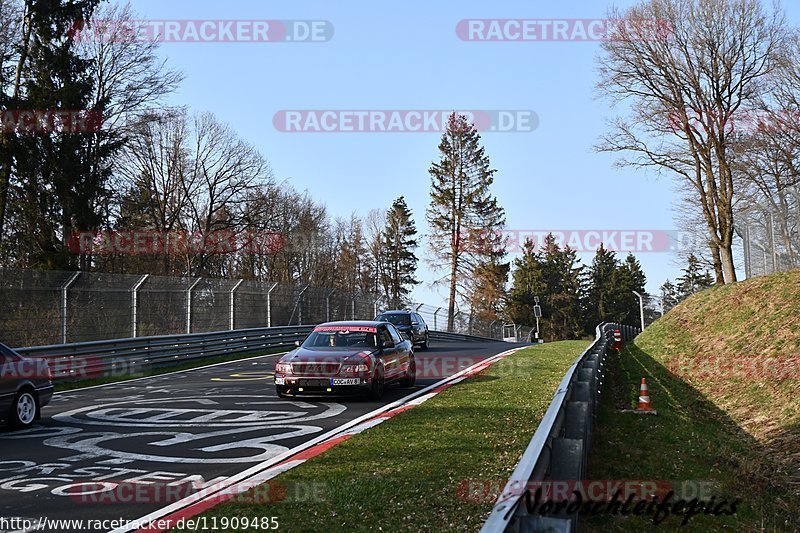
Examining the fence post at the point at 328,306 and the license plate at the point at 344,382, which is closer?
the license plate at the point at 344,382

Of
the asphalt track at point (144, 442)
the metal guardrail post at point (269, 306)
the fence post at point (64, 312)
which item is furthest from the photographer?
the metal guardrail post at point (269, 306)

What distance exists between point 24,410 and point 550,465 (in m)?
8.72

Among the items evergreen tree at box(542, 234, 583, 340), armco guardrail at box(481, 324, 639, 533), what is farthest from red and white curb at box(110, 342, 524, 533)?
evergreen tree at box(542, 234, 583, 340)

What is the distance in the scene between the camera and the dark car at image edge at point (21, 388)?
36.2ft

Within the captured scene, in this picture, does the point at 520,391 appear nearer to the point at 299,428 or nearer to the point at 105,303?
the point at 299,428

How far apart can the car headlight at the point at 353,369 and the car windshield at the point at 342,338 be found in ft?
3.33

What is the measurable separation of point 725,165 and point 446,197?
39678mm

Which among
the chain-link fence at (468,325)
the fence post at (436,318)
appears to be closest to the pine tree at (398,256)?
the chain-link fence at (468,325)

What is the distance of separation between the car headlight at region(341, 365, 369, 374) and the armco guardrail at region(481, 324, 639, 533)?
4.74 meters

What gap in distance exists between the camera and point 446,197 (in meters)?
69.5

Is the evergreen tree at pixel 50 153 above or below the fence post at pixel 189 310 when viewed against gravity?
above

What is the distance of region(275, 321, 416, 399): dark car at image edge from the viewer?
13.2m

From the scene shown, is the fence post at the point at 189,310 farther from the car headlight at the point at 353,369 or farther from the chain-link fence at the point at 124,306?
the car headlight at the point at 353,369

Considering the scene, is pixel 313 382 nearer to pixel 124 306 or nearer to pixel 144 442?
pixel 144 442
